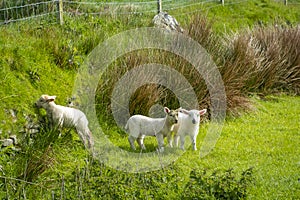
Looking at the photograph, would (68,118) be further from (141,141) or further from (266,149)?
(266,149)

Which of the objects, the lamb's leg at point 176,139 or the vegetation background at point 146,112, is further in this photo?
the lamb's leg at point 176,139

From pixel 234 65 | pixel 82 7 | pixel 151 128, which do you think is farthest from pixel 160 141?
pixel 82 7

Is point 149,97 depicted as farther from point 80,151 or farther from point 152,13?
point 152,13

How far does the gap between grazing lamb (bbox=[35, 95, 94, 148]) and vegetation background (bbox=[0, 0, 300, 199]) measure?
0.16 meters

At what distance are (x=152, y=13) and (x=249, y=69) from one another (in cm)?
468

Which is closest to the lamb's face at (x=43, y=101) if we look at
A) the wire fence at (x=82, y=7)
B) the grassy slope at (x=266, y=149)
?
the grassy slope at (x=266, y=149)

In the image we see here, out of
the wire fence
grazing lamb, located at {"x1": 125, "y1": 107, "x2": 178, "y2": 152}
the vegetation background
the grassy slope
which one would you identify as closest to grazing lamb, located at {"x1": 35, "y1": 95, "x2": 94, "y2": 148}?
the vegetation background

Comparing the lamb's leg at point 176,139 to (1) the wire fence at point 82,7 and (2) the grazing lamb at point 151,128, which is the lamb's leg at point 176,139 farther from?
(1) the wire fence at point 82,7

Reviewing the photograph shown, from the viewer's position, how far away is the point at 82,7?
15391mm

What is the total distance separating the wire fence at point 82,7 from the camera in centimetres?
1273

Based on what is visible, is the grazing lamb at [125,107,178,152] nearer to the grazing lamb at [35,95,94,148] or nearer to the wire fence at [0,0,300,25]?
the grazing lamb at [35,95,94,148]

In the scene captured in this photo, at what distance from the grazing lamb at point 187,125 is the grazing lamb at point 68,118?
122 centimetres

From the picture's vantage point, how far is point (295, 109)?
11.8m

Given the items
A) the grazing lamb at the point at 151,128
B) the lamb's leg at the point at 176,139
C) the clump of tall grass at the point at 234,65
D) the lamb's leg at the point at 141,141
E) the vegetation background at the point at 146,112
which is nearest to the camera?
the vegetation background at the point at 146,112
